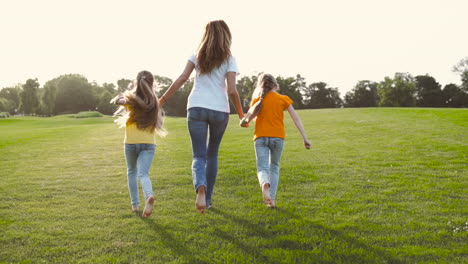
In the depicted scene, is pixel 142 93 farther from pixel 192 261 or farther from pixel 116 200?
pixel 192 261

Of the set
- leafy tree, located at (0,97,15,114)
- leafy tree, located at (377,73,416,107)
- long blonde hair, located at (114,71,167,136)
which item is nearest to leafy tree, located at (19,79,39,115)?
leafy tree, located at (0,97,15,114)

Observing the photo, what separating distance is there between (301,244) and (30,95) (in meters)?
67.0

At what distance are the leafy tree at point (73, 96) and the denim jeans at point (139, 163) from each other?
93.3 metres

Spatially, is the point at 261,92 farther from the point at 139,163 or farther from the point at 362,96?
the point at 362,96

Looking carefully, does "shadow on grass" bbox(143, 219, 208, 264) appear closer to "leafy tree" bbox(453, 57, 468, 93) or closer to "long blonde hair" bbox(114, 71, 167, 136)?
"long blonde hair" bbox(114, 71, 167, 136)

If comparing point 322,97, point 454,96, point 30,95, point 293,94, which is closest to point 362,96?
point 322,97

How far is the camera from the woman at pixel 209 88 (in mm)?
4566

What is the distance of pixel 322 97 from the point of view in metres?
90.4

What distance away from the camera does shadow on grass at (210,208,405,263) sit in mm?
3648

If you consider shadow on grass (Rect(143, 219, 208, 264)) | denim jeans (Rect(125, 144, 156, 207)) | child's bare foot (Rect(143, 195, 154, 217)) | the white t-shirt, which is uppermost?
the white t-shirt

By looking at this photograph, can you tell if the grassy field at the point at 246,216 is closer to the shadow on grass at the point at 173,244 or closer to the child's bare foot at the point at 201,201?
the shadow on grass at the point at 173,244

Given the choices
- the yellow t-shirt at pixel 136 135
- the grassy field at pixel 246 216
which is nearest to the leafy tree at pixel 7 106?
the grassy field at pixel 246 216

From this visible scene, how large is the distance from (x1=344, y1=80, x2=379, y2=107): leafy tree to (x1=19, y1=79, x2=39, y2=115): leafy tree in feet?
233

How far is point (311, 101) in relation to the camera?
301 ft
